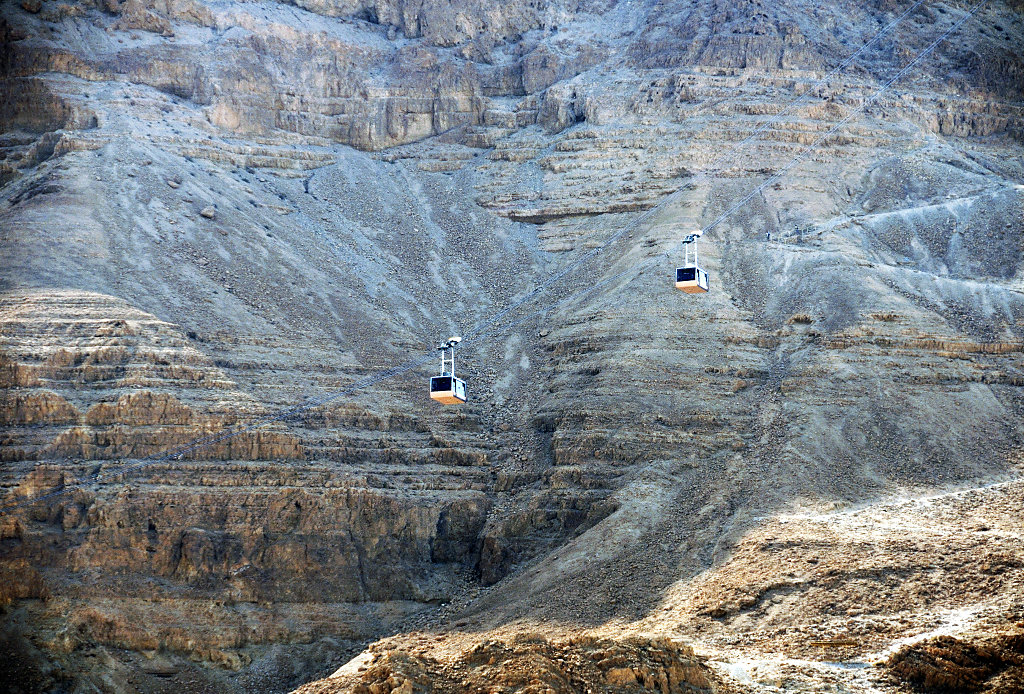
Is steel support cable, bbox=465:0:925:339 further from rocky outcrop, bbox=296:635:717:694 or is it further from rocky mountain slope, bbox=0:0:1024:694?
rocky outcrop, bbox=296:635:717:694

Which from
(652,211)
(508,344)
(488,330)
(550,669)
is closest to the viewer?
(550,669)

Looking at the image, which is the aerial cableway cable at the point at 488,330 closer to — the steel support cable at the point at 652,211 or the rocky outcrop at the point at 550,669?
the steel support cable at the point at 652,211

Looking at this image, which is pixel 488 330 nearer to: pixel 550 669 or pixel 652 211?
pixel 652 211

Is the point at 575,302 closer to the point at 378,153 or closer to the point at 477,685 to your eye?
the point at 378,153

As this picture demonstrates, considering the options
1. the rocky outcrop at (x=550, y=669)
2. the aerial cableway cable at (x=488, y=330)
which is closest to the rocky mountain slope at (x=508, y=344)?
the rocky outcrop at (x=550, y=669)

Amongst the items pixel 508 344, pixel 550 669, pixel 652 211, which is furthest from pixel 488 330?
pixel 550 669

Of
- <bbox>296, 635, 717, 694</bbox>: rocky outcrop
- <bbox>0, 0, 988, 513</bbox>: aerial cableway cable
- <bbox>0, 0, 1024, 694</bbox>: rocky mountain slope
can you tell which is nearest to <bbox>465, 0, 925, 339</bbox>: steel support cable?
<bbox>0, 0, 988, 513</bbox>: aerial cableway cable
